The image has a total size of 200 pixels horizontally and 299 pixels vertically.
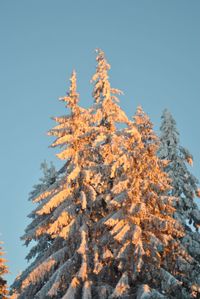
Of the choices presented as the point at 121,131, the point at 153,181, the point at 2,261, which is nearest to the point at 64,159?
the point at 121,131

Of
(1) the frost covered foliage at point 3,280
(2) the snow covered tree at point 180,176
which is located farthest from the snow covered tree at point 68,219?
(1) the frost covered foliage at point 3,280

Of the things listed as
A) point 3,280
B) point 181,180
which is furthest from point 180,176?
point 3,280

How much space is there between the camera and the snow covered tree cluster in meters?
21.3

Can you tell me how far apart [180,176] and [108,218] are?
9273mm

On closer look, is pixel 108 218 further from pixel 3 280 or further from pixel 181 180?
pixel 3 280

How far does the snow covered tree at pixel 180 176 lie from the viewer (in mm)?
29469

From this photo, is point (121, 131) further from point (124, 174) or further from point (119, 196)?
point (119, 196)

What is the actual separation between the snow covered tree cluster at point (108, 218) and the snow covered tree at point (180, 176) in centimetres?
165

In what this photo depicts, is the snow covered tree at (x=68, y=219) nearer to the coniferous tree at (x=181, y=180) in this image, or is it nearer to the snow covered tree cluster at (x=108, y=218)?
the snow covered tree cluster at (x=108, y=218)

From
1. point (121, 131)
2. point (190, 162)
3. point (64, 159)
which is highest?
point (190, 162)

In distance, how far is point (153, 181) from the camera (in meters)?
22.9

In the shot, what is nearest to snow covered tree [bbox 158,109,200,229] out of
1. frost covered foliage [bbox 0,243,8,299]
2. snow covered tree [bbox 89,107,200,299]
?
snow covered tree [bbox 89,107,200,299]

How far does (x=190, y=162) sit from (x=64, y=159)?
9865 mm

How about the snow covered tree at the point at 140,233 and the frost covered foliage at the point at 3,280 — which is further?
the frost covered foliage at the point at 3,280
